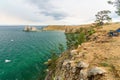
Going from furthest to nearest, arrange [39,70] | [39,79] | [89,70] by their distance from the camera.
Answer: [39,70] < [39,79] < [89,70]

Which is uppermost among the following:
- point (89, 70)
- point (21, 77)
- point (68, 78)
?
point (89, 70)

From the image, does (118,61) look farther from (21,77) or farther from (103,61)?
(21,77)

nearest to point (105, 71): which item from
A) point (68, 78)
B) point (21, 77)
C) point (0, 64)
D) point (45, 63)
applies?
point (68, 78)

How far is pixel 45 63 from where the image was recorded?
200 feet

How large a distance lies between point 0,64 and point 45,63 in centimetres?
1858

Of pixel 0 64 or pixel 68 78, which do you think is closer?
pixel 68 78

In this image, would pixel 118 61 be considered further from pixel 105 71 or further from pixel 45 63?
pixel 45 63

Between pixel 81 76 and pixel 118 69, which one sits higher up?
pixel 118 69

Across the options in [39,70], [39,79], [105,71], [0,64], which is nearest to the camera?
[105,71]

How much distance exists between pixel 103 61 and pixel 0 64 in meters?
47.3

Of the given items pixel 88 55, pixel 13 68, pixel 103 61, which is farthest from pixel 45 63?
pixel 103 61

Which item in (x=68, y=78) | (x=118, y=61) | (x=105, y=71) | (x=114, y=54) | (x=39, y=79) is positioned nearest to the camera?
(x=105, y=71)

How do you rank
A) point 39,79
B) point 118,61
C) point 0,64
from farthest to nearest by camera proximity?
point 0,64, point 39,79, point 118,61

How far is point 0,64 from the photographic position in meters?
60.4
